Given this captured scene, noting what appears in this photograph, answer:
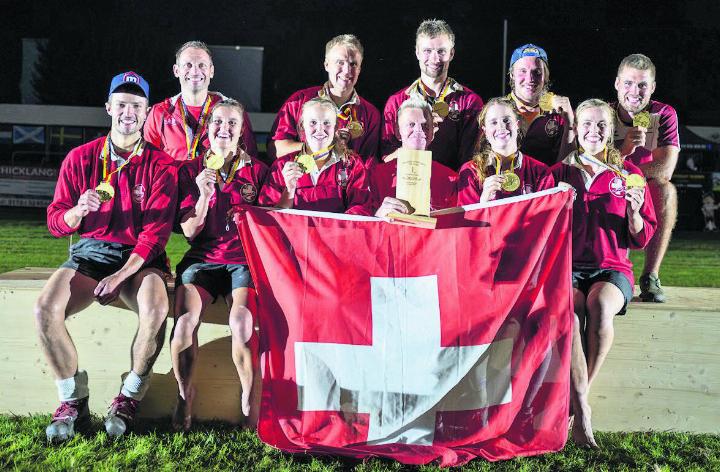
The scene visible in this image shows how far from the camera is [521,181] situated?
12.2 ft

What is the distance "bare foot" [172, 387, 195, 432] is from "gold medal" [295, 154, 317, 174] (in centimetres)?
118

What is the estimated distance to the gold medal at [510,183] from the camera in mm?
3525

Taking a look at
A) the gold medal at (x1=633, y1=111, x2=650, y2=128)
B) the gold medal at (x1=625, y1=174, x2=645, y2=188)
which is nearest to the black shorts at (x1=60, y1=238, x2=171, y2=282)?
the gold medal at (x1=625, y1=174, x2=645, y2=188)

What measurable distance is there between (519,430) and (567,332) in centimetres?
49

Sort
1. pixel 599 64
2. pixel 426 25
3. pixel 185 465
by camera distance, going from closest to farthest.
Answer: pixel 185 465 < pixel 426 25 < pixel 599 64

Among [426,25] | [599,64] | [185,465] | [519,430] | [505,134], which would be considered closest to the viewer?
[185,465]

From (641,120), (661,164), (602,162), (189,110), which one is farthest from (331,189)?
(661,164)

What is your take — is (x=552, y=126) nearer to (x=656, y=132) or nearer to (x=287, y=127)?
(x=656, y=132)

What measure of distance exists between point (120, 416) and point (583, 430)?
6.98ft

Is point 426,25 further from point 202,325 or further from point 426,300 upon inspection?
point 202,325

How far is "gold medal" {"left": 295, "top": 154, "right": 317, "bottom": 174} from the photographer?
12.0 ft

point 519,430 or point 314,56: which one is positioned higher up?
point 314,56

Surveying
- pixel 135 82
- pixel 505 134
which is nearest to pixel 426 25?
pixel 505 134

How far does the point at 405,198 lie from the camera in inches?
134
